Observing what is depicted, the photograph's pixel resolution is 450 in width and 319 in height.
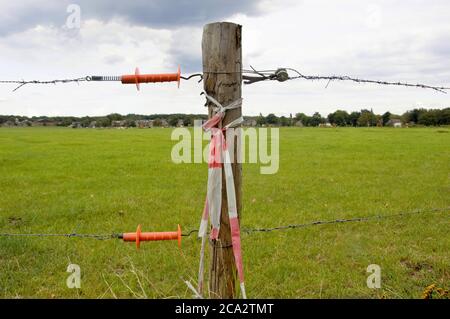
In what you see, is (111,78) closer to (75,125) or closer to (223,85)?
(223,85)

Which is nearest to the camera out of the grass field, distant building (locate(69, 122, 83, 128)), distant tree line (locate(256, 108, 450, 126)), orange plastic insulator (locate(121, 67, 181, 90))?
orange plastic insulator (locate(121, 67, 181, 90))

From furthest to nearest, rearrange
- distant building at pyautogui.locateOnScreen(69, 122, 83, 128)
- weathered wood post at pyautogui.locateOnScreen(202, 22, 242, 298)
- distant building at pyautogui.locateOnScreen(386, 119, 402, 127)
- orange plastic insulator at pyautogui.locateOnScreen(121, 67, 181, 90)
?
distant building at pyautogui.locateOnScreen(386, 119, 402, 127) → distant building at pyautogui.locateOnScreen(69, 122, 83, 128) → orange plastic insulator at pyautogui.locateOnScreen(121, 67, 181, 90) → weathered wood post at pyautogui.locateOnScreen(202, 22, 242, 298)

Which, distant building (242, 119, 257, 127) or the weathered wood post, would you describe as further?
distant building (242, 119, 257, 127)

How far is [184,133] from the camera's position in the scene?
283cm

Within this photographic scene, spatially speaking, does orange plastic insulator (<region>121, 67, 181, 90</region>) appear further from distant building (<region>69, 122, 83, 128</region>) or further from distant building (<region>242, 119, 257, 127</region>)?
distant building (<region>69, 122, 83, 128</region>)

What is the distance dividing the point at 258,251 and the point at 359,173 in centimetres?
941

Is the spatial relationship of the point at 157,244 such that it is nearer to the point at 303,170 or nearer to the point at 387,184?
the point at 387,184

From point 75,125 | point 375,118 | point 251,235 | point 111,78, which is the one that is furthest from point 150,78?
point 375,118

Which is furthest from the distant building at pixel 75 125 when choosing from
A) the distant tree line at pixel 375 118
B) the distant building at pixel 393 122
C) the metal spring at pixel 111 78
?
the metal spring at pixel 111 78

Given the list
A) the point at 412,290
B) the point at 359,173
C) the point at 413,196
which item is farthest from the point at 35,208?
the point at 359,173

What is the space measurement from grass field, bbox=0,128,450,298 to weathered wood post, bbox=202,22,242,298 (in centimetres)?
65

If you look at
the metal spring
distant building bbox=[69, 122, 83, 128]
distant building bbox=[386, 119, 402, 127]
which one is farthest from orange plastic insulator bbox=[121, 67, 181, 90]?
distant building bbox=[386, 119, 402, 127]

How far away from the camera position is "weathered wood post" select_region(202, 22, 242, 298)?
108 inches

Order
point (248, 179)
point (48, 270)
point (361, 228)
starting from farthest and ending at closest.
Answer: point (248, 179), point (361, 228), point (48, 270)
